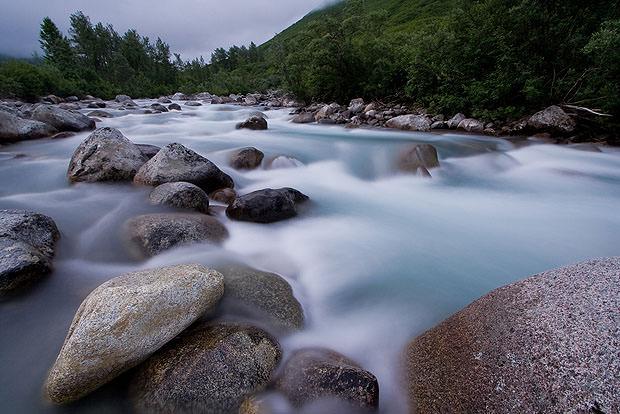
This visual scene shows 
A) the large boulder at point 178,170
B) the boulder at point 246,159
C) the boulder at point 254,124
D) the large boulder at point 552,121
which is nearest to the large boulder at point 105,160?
the large boulder at point 178,170

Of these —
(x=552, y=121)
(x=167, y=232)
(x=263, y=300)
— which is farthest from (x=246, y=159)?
(x=552, y=121)

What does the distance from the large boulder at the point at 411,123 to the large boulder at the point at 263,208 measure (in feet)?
30.0

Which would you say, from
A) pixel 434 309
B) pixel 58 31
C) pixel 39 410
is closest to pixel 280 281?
pixel 434 309

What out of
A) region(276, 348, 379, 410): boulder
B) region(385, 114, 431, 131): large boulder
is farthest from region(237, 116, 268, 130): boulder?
region(276, 348, 379, 410): boulder

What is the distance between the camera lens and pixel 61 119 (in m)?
10.8

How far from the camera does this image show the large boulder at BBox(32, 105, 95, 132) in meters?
10.7

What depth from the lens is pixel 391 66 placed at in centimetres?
1738

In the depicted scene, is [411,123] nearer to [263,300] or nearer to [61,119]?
[263,300]

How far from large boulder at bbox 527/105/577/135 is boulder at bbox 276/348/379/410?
11.1 meters

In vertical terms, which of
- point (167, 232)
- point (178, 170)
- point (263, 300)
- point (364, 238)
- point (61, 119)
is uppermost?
point (61, 119)

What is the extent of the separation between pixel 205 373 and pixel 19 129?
11.0 metres

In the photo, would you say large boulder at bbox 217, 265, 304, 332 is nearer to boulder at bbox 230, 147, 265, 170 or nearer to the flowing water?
the flowing water

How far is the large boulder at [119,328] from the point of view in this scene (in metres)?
2.08

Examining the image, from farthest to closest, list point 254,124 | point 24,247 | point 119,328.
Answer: point 254,124 < point 24,247 < point 119,328
